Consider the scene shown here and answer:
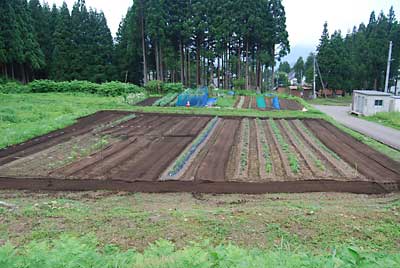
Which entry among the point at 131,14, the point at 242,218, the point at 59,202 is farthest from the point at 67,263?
the point at 131,14

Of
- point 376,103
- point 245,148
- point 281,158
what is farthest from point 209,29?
point 281,158

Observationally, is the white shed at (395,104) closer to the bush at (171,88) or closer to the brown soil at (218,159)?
the brown soil at (218,159)

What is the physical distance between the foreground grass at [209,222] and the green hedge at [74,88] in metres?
A: 22.5

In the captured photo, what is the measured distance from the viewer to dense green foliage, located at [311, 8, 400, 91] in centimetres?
3406

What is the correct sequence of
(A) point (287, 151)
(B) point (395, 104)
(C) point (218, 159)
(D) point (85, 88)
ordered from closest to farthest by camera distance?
(C) point (218, 159), (A) point (287, 151), (B) point (395, 104), (D) point (85, 88)

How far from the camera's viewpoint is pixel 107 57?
37531 millimetres

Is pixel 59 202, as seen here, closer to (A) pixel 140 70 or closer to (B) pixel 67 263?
(B) pixel 67 263

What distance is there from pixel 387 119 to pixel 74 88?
86.7 feet

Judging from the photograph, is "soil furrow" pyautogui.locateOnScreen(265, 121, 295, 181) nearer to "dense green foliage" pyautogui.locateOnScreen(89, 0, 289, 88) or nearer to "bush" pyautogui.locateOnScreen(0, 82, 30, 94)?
"dense green foliage" pyautogui.locateOnScreen(89, 0, 289, 88)

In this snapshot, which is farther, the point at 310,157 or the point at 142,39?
the point at 142,39

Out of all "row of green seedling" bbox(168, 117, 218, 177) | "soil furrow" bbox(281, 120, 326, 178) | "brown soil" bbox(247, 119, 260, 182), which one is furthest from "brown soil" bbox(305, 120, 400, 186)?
"row of green seedling" bbox(168, 117, 218, 177)

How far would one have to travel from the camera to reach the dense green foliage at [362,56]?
34.1m

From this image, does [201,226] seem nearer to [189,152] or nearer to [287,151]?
[189,152]

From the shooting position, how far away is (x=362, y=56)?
119 ft
